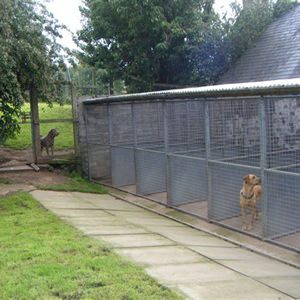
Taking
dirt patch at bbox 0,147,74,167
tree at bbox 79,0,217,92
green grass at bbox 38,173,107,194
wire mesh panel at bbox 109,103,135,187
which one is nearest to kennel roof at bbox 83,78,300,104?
wire mesh panel at bbox 109,103,135,187

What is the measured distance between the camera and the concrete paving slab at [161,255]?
571 centimetres

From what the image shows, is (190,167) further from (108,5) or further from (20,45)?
(108,5)

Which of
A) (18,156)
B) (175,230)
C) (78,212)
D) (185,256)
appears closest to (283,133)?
(175,230)

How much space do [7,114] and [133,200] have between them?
4323 mm

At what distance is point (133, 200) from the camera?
11.5 m

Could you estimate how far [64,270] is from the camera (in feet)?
16.5

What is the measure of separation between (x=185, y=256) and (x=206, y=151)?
129 inches

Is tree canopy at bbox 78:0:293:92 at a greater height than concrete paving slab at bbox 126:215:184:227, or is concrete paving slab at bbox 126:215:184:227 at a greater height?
tree canopy at bbox 78:0:293:92

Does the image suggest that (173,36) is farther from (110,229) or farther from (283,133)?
(110,229)

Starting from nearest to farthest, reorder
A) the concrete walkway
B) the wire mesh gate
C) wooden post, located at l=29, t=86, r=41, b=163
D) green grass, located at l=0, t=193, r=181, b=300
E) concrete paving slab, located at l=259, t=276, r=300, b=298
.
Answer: green grass, located at l=0, t=193, r=181, b=300
the concrete walkway
concrete paving slab, located at l=259, t=276, r=300, b=298
the wire mesh gate
wooden post, located at l=29, t=86, r=41, b=163

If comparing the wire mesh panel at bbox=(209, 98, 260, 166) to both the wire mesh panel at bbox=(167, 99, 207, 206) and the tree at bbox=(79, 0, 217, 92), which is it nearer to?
the wire mesh panel at bbox=(167, 99, 207, 206)

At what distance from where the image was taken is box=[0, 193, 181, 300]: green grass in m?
4.43

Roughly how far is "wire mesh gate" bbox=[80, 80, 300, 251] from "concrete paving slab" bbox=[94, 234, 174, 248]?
1.86 meters

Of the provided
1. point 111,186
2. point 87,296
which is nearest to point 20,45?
point 111,186
